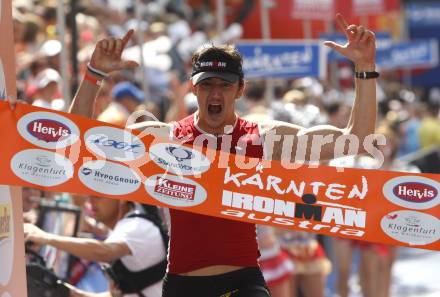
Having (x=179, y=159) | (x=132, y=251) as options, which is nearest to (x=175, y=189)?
(x=179, y=159)

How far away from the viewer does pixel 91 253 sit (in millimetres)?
6402

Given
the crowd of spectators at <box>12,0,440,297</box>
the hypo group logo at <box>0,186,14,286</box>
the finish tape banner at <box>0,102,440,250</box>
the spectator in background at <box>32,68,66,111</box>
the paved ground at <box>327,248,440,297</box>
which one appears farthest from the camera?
the paved ground at <box>327,248,440,297</box>

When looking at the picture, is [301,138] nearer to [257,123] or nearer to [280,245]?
[257,123]

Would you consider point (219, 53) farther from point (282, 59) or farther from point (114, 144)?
point (282, 59)

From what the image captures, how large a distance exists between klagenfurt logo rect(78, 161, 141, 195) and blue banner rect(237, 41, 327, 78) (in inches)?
251

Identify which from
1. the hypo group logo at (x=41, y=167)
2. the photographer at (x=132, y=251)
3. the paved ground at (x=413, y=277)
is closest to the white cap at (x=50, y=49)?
the photographer at (x=132, y=251)

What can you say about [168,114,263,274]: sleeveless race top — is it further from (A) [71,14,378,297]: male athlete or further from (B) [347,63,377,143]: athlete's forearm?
(B) [347,63,377,143]: athlete's forearm

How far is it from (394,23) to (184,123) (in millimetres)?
18830

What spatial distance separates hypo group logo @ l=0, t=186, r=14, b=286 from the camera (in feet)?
17.4

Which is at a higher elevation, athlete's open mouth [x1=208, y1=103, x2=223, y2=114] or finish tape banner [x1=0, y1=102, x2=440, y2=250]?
athlete's open mouth [x1=208, y1=103, x2=223, y2=114]

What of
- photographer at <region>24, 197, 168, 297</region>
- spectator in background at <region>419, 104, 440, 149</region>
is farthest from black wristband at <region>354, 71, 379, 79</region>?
spectator in background at <region>419, 104, 440, 149</region>

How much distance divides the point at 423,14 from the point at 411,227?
76.4ft

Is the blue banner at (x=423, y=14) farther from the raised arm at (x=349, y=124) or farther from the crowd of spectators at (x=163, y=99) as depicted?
the raised arm at (x=349, y=124)

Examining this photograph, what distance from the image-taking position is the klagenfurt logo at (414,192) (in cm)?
547
